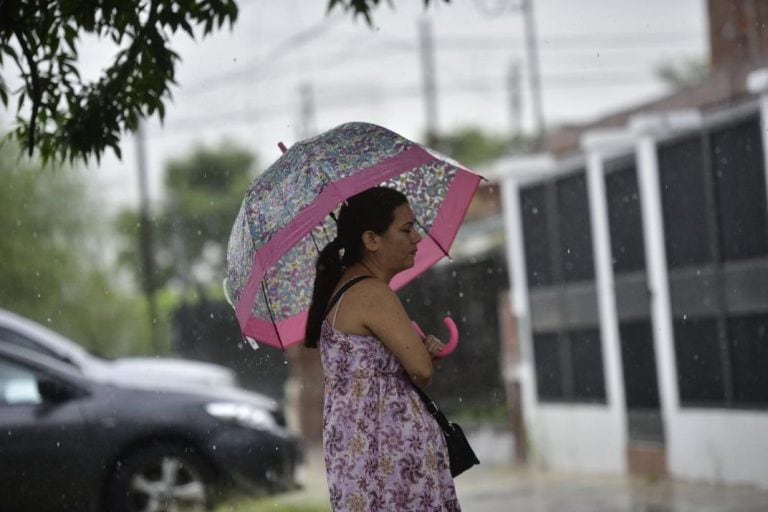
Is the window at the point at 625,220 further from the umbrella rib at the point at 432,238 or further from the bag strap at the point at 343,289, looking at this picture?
the bag strap at the point at 343,289

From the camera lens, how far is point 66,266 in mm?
39406

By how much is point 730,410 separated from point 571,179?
3.71 m

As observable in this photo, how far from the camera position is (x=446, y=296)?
24203mm

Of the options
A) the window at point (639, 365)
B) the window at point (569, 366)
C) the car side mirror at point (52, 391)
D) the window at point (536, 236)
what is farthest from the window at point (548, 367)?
the car side mirror at point (52, 391)

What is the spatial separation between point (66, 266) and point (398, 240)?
35.0 m

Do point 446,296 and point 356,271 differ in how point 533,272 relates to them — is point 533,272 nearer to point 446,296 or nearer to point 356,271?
point 446,296

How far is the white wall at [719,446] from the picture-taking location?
12453 mm

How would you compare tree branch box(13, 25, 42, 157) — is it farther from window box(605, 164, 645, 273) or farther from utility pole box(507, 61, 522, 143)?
utility pole box(507, 61, 522, 143)

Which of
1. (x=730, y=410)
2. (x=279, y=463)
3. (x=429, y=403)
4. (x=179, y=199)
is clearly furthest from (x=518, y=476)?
(x=179, y=199)

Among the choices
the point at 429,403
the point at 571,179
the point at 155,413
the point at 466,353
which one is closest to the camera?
the point at 429,403

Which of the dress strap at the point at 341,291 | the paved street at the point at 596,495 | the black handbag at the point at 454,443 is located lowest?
the paved street at the point at 596,495

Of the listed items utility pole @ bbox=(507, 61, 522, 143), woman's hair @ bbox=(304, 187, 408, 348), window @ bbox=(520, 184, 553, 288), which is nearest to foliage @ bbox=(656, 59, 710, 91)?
utility pole @ bbox=(507, 61, 522, 143)

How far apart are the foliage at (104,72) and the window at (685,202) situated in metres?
6.71

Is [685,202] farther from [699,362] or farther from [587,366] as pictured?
[587,366]
